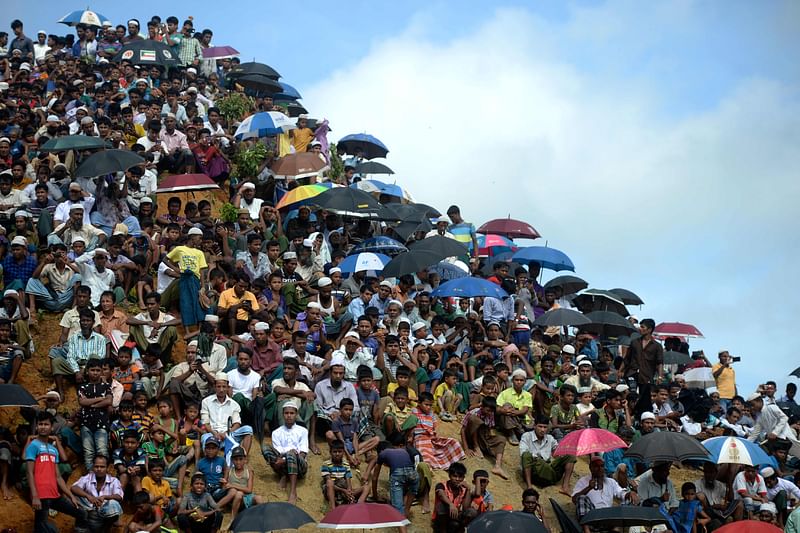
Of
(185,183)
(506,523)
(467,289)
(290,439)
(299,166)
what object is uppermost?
(299,166)

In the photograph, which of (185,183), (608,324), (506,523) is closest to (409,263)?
(185,183)

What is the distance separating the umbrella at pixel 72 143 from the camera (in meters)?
23.3

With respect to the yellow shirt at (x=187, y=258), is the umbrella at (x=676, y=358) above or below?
below

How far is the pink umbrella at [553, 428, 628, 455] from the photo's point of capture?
60.5ft

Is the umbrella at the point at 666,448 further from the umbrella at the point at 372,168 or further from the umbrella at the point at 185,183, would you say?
the umbrella at the point at 372,168

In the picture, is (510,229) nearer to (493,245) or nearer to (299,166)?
(493,245)

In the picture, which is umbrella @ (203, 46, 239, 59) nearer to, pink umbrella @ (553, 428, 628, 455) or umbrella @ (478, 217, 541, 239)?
umbrella @ (478, 217, 541, 239)

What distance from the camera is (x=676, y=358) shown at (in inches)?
993

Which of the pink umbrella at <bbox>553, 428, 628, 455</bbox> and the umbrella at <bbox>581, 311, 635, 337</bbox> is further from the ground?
the umbrella at <bbox>581, 311, 635, 337</bbox>

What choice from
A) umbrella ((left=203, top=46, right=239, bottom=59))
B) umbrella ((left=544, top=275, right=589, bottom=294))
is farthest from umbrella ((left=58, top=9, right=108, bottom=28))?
umbrella ((left=544, top=275, right=589, bottom=294))

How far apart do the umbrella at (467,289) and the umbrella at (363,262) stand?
1392mm

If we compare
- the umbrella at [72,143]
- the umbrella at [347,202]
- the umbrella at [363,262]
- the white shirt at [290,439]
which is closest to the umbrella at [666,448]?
the white shirt at [290,439]

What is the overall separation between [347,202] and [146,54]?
994cm

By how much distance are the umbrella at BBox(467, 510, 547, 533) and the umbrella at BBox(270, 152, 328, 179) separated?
1263 centimetres
